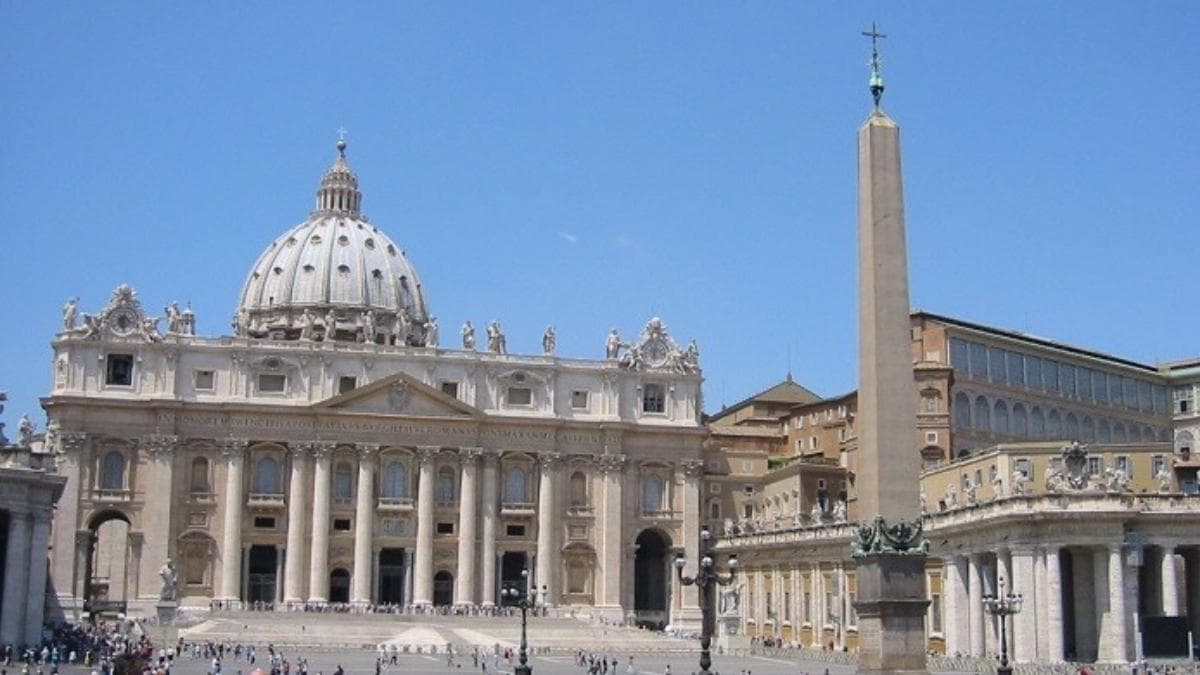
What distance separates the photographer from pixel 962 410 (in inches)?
3132

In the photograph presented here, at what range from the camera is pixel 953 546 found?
57875 millimetres

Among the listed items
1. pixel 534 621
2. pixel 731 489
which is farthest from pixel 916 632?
pixel 731 489

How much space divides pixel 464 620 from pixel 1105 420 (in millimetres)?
34485

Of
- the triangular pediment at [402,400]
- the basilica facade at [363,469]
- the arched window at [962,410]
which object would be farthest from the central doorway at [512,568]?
the arched window at [962,410]

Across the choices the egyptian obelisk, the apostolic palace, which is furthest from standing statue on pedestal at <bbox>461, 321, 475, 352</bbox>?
the egyptian obelisk

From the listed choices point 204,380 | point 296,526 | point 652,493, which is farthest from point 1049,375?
point 204,380

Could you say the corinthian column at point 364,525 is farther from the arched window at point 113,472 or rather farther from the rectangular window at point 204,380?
the arched window at point 113,472

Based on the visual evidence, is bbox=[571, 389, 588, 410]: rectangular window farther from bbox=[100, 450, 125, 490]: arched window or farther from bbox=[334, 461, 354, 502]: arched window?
bbox=[100, 450, 125, 490]: arched window

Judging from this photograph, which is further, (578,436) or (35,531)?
(578,436)

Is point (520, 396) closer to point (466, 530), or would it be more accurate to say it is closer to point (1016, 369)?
point (466, 530)

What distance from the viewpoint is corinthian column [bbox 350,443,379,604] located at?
8812 cm

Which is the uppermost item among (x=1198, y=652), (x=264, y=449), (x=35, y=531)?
(x=264, y=449)

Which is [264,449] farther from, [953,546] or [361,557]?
[953,546]

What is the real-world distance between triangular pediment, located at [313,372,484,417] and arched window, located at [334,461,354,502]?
10.5 feet
